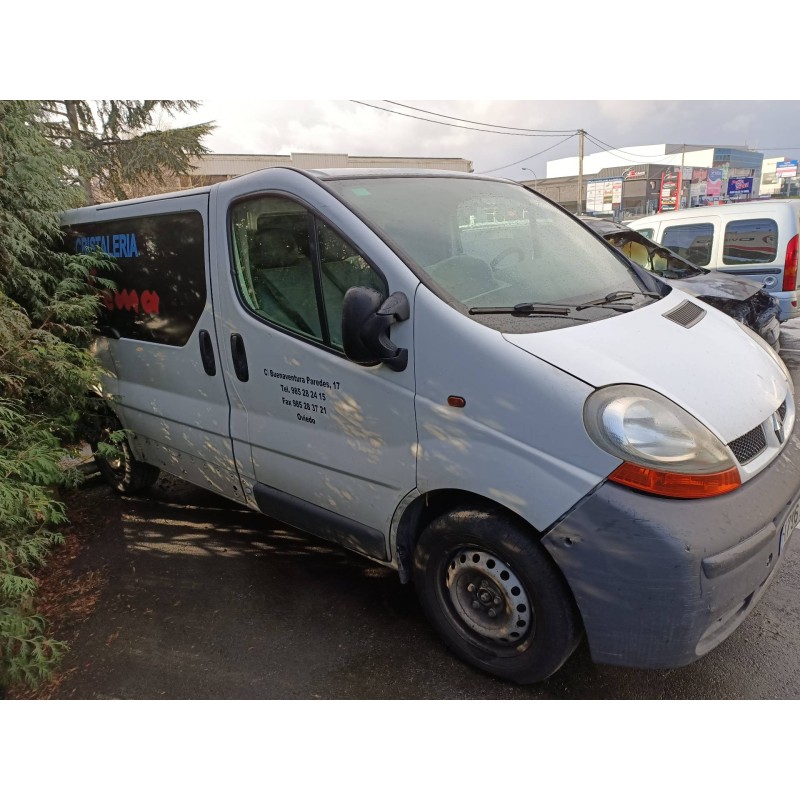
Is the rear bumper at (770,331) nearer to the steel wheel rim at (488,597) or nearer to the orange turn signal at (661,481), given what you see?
the orange turn signal at (661,481)

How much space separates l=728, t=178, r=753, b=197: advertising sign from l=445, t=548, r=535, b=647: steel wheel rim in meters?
66.1

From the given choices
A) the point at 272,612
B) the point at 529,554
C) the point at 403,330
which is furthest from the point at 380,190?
the point at 272,612

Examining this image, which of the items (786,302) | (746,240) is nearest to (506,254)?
(786,302)

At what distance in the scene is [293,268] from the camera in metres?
2.77

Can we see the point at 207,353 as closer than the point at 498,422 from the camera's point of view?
No

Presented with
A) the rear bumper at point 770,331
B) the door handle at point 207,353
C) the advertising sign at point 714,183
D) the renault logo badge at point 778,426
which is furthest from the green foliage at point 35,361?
the advertising sign at point 714,183

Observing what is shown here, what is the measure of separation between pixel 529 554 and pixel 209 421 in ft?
6.84

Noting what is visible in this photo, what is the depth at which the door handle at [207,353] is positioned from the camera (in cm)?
321

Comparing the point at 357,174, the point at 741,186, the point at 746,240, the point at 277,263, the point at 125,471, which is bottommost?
the point at 741,186

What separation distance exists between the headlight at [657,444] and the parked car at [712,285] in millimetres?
3607

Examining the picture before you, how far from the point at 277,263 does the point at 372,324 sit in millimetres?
894

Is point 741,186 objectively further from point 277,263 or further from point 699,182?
point 277,263

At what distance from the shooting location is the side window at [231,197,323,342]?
8.87 ft

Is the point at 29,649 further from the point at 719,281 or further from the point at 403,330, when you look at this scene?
the point at 719,281
